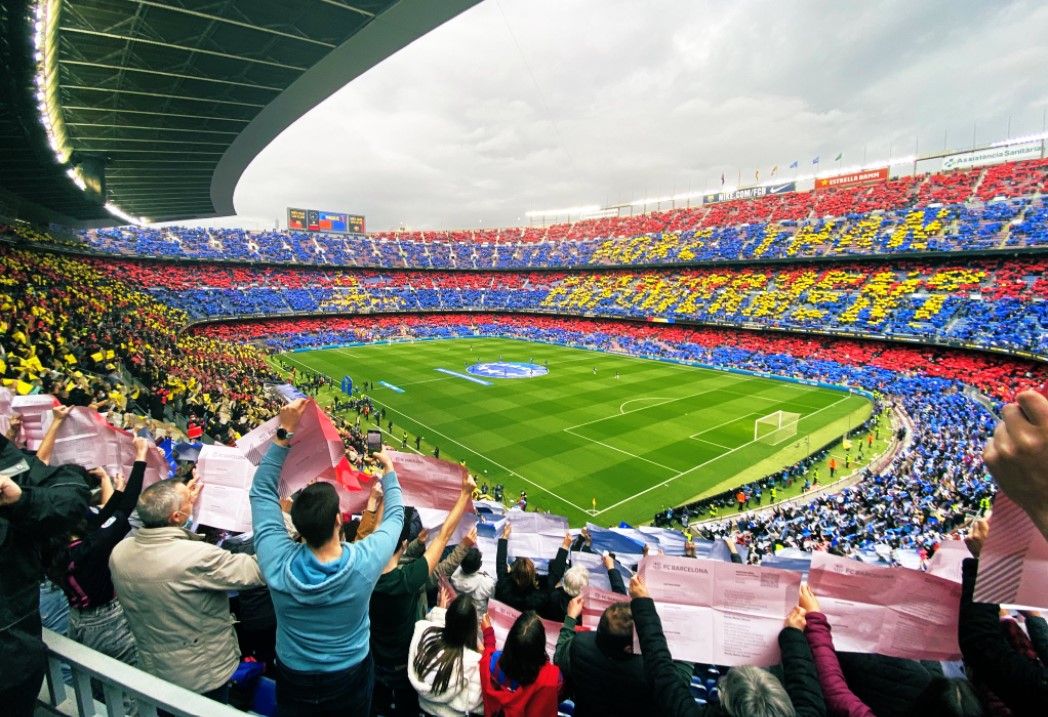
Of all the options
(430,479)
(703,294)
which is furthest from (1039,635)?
(703,294)

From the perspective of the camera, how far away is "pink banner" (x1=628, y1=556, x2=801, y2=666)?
10.2ft

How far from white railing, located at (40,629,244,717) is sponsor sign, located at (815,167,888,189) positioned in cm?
7777

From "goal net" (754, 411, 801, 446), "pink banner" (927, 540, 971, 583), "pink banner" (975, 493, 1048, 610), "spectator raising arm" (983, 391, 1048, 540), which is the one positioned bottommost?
"goal net" (754, 411, 801, 446)

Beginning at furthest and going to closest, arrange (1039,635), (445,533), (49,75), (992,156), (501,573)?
1. (992,156)
2. (49,75)
3. (501,573)
4. (445,533)
5. (1039,635)

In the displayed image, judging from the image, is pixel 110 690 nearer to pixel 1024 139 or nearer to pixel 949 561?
pixel 949 561

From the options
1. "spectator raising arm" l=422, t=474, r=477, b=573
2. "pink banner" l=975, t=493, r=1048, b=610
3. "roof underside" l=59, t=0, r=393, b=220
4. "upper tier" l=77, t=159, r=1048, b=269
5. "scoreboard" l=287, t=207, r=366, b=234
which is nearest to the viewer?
"pink banner" l=975, t=493, r=1048, b=610

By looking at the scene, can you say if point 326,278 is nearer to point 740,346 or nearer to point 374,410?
point 374,410

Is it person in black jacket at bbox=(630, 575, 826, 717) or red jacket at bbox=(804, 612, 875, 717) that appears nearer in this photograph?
person in black jacket at bbox=(630, 575, 826, 717)

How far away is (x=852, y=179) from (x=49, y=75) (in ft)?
251

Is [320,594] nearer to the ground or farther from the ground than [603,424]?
farther from the ground

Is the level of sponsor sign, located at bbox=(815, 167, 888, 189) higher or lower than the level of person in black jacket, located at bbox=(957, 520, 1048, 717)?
higher

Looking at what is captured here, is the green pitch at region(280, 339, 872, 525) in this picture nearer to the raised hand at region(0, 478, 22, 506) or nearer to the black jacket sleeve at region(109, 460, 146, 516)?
the black jacket sleeve at region(109, 460, 146, 516)

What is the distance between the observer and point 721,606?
3246 mm

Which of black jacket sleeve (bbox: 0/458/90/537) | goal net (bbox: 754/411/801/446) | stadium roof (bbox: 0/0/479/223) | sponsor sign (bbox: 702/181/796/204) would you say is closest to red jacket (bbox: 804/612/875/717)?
black jacket sleeve (bbox: 0/458/90/537)
